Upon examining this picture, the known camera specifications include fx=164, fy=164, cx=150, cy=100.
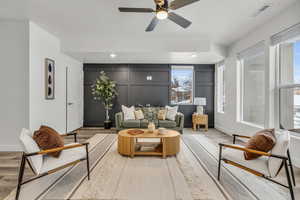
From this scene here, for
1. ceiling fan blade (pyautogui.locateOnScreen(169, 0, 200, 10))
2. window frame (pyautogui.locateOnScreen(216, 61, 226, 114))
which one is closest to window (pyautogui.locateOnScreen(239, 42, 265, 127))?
window frame (pyautogui.locateOnScreen(216, 61, 226, 114))

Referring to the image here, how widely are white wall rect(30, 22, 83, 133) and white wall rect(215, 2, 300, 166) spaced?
16.8ft

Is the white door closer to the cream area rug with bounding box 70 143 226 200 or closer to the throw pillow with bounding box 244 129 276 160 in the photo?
the cream area rug with bounding box 70 143 226 200

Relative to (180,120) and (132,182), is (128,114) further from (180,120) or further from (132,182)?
(132,182)

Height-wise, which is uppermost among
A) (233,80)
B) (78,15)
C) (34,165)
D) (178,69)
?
(78,15)

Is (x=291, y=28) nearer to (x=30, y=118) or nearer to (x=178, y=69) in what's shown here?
(x=178, y=69)

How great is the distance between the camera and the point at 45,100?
13.3 feet

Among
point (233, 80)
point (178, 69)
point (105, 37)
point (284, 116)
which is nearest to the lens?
point (284, 116)

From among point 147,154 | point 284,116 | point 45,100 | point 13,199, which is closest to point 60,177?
point 13,199

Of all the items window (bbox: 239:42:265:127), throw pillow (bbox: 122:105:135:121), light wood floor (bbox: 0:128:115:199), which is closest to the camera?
light wood floor (bbox: 0:128:115:199)

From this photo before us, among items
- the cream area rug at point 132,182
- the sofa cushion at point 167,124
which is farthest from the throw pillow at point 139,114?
the cream area rug at point 132,182

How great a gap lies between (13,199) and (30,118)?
205 cm

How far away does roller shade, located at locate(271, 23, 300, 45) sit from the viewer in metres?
2.90

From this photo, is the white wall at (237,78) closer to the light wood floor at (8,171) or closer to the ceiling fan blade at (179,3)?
the ceiling fan blade at (179,3)

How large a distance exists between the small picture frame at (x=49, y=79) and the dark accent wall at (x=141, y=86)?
2.02m
